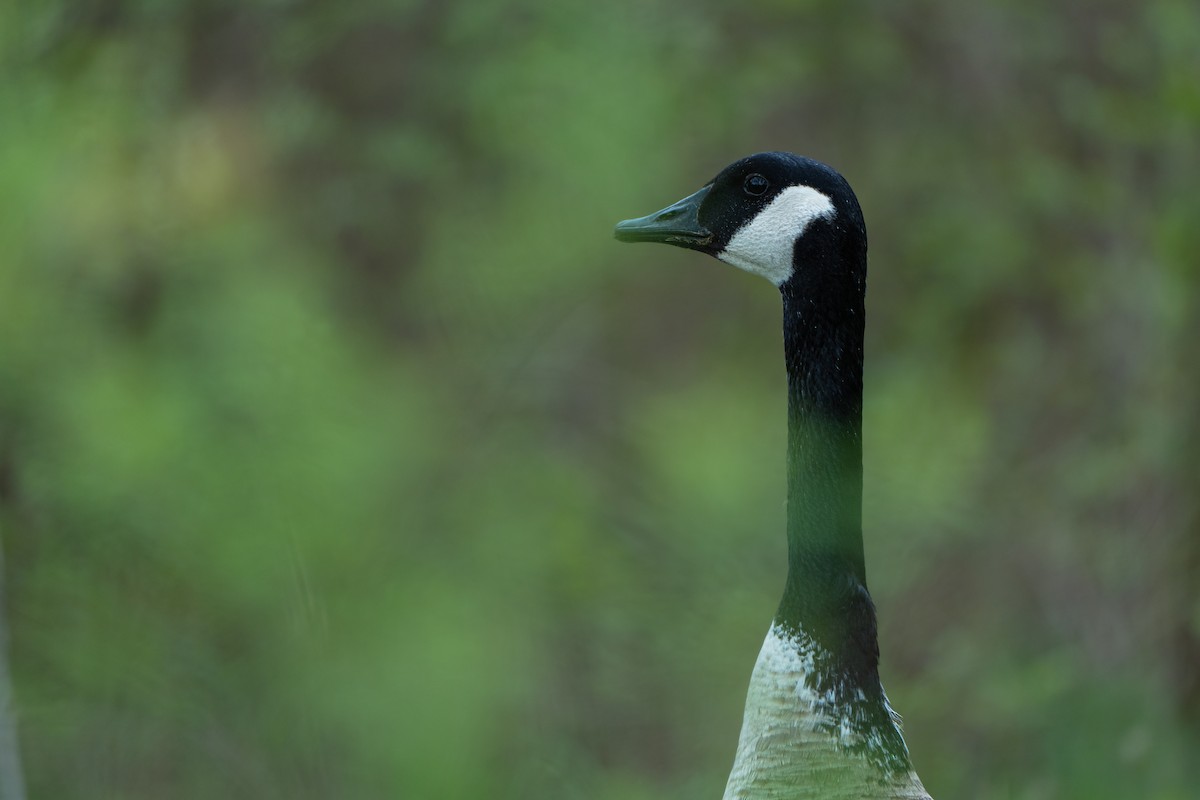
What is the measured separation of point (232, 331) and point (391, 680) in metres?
1.91

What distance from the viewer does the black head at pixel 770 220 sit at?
2656 mm

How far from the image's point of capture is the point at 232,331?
5.90 metres

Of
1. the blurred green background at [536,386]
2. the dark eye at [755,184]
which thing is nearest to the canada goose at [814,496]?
the dark eye at [755,184]

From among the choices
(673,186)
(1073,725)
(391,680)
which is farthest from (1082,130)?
(391,680)

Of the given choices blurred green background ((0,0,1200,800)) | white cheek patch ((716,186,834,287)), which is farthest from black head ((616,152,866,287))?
blurred green background ((0,0,1200,800))

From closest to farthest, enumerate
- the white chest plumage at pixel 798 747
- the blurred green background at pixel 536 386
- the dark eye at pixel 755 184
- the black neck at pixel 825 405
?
the white chest plumage at pixel 798 747, the black neck at pixel 825 405, the dark eye at pixel 755 184, the blurred green background at pixel 536 386

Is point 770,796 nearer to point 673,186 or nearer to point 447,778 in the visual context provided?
point 447,778

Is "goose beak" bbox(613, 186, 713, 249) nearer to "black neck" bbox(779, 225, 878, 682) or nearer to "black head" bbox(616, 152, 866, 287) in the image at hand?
"black head" bbox(616, 152, 866, 287)

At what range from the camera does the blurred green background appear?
4.81 m

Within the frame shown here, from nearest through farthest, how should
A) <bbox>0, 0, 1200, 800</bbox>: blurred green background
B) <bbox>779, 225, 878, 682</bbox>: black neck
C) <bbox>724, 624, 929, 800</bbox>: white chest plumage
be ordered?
<bbox>724, 624, 929, 800</bbox>: white chest plumage
<bbox>779, 225, 878, 682</bbox>: black neck
<bbox>0, 0, 1200, 800</bbox>: blurred green background

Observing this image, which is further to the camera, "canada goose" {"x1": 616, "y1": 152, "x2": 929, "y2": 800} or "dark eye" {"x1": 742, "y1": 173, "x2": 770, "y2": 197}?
"dark eye" {"x1": 742, "y1": 173, "x2": 770, "y2": 197}

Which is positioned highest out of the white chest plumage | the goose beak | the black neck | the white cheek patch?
the goose beak

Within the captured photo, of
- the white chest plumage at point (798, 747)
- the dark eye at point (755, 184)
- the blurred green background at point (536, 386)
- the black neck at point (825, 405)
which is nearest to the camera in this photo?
the white chest plumage at point (798, 747)

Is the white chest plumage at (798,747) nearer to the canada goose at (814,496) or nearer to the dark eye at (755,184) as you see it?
the canada goose at (814,496)
